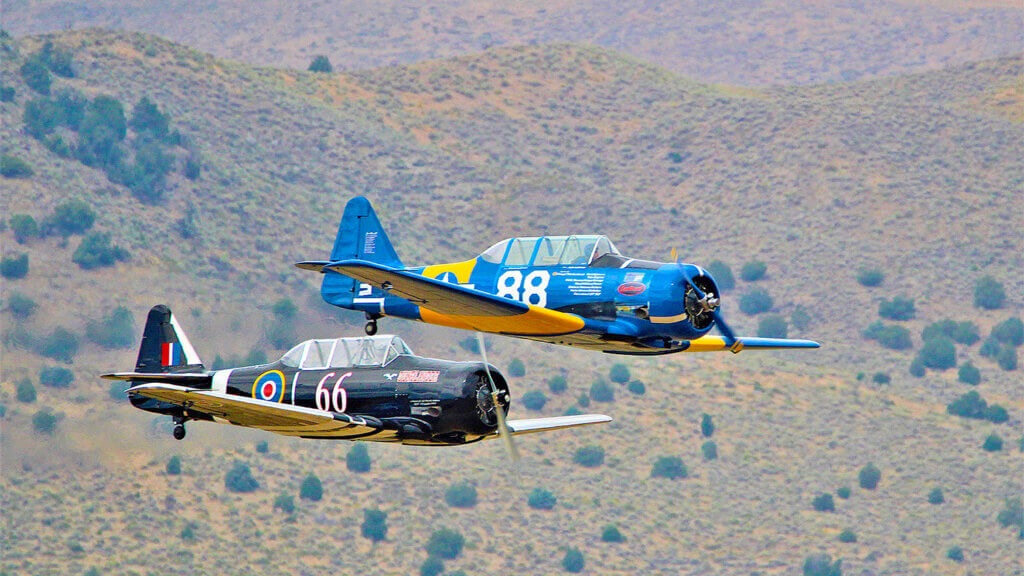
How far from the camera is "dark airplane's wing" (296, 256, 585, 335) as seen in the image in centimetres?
3453

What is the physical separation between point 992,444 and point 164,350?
344ft

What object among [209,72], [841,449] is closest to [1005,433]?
[841,449]

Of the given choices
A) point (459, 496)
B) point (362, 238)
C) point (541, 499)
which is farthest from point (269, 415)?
point (541, 499)

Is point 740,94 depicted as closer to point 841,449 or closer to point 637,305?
point 841,449

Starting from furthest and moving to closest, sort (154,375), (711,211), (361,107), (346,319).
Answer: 1. (361,107)
2. (711,211)
3. (346,319)
4. (154,375)

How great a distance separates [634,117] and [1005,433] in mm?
72277

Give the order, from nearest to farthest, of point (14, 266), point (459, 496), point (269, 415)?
point (269, 415) < point (459, 496) < point (14, 266)

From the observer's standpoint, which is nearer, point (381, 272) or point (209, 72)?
point (381, 272)

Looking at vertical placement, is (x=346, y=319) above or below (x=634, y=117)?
below

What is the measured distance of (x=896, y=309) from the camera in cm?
15812

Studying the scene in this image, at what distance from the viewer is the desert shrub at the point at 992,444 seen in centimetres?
13475

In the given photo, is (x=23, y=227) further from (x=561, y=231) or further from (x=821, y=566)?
(x=821, y=566)

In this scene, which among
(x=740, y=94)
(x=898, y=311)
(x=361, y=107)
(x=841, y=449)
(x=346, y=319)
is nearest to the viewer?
(x=346, y=319)

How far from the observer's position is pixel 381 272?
34.0m
